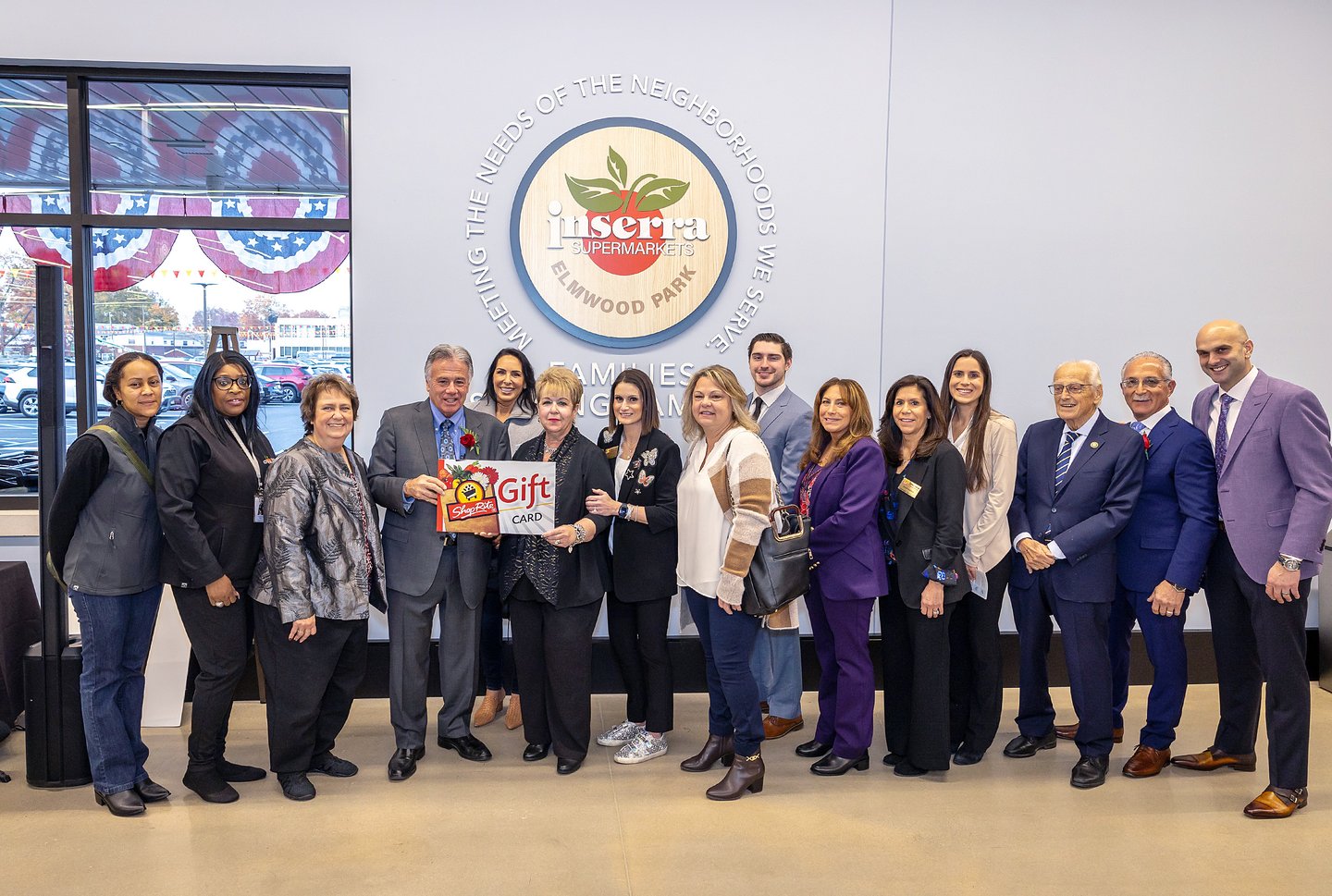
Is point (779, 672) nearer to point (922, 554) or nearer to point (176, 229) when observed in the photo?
point (922, 554)

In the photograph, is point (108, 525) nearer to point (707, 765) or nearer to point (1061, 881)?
point (707, 765)

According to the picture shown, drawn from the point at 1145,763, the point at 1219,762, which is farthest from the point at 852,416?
the point at 1219,762

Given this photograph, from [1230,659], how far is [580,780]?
2656 millimetres

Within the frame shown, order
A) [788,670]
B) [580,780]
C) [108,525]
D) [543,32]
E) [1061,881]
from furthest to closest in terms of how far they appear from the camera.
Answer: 1. [543,32]
2. [788,670]
3. [580,780]
4. [108,525]
5. [1061,881]

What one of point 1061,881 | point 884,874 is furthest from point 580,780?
point 1061,881

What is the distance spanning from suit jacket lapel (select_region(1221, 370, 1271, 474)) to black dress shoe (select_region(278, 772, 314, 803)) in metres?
3.65

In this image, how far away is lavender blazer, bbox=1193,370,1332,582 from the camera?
3.26 m

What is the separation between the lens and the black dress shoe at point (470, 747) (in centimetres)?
385

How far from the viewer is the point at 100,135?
15.7 ft

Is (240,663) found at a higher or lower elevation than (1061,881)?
higher

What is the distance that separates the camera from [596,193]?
4.79 meters

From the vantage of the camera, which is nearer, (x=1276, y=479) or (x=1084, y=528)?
(x=1276, y=479)

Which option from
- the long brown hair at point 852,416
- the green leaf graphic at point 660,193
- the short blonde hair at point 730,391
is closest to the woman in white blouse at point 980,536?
the long brown hair at point 852,416

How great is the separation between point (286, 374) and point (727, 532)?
287cm
